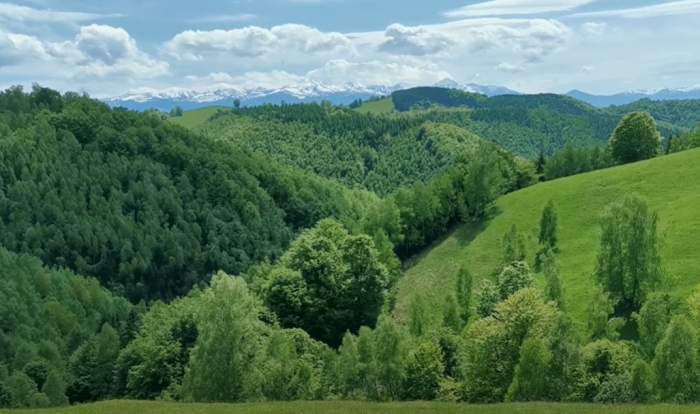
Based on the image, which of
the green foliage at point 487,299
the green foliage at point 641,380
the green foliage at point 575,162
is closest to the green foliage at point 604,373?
the green foliage at point 641,380

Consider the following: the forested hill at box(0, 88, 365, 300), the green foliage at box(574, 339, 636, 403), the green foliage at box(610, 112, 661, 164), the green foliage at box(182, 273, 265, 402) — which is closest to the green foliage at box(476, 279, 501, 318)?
the green foliage at box(574, 339, 636, 403)

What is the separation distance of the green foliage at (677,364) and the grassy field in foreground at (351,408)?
1174 cm

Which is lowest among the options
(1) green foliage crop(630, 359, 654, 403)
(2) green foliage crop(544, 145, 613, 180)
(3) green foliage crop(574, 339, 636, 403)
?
(3) green foliage crop(574, 339, 636, 403)

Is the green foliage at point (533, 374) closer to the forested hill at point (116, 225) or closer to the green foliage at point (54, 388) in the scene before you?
the green foliage at point (54, 388)

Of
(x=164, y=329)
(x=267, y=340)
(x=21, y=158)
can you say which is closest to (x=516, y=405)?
(x=267, y=340)

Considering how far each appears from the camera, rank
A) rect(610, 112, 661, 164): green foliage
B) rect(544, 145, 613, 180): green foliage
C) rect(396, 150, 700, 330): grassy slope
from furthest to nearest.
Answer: rect(544, 145, 613, 180): green foliage
rect(610, 112, 661, 164): green foliage
rect(396, 150, 700, 330): grassy slope

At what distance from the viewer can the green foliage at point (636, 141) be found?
14600 centimetres

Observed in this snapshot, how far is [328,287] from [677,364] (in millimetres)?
46798

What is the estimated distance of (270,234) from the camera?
648 ft

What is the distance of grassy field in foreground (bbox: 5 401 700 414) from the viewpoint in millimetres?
29938

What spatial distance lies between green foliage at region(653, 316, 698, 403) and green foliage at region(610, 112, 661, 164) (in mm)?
114288

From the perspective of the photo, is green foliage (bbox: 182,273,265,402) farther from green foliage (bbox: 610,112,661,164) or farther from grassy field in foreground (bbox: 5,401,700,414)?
green foliage (bbox: 610,112,661,164)

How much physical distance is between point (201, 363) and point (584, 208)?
3245 inches

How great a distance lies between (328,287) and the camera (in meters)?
81.2
